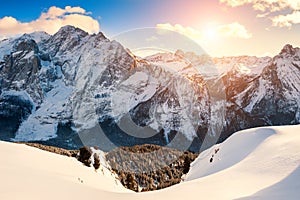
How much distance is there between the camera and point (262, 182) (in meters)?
14.8

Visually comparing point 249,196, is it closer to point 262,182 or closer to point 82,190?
point 262,182

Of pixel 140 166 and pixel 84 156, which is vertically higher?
pixel 84 156

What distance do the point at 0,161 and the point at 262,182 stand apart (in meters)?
13.0

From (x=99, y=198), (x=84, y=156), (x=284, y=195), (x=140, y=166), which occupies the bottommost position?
(x=140, y=166)

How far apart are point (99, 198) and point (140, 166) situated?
108 m

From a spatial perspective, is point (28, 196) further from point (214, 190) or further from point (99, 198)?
point (214, 190)

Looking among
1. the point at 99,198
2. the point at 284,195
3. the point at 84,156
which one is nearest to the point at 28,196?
the point at 99,198

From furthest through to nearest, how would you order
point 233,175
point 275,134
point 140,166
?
point 140,166, point 275,134, point 233,175

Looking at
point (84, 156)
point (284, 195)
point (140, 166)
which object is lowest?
point (140, 166)

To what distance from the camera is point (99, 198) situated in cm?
1491

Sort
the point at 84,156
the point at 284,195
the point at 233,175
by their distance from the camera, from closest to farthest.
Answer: the point at 284,195 < the point at 233,175 < the point at 84,156

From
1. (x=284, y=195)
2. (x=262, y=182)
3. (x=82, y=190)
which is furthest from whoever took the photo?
(x=82, y=190)

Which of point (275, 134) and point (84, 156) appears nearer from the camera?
point (275, 134)

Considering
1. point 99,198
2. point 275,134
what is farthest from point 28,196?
point 275,134
